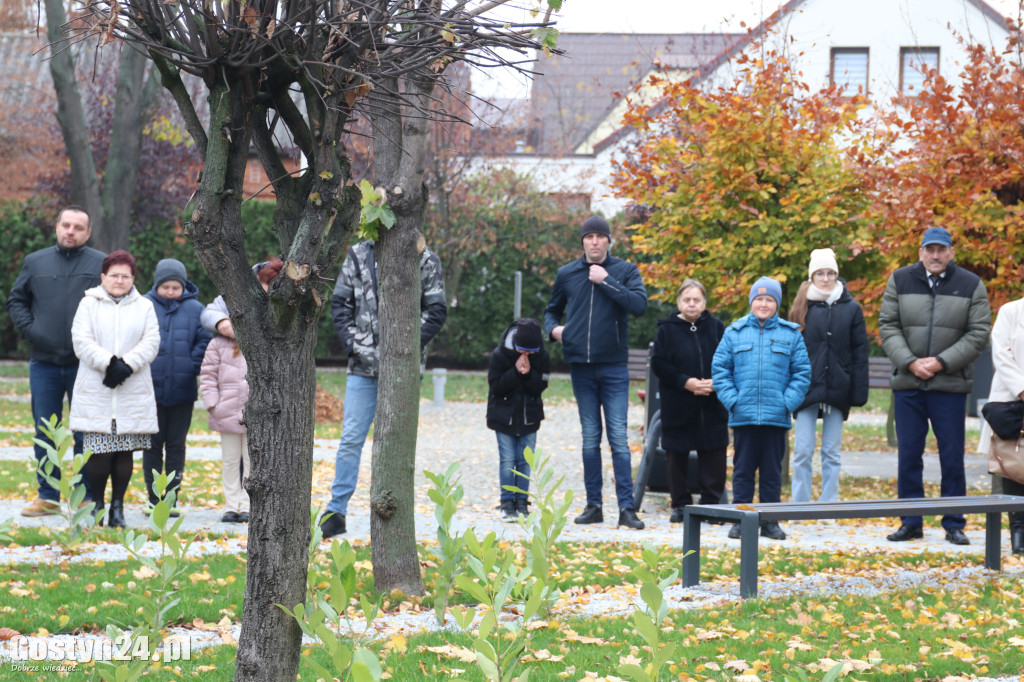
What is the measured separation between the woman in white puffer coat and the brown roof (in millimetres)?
26193

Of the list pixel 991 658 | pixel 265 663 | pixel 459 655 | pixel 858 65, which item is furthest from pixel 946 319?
pixel 858 65

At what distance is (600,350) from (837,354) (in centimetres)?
186

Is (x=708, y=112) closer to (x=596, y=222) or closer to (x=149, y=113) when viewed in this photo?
(x=596, y=222)

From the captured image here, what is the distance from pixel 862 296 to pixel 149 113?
40.2 feet

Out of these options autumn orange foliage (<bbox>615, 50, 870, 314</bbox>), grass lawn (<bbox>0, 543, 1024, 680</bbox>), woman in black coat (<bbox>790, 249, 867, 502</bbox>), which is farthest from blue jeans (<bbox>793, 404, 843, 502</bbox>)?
autumn orange foliage (<bbox>615, 50, 870, 314</bbox>)

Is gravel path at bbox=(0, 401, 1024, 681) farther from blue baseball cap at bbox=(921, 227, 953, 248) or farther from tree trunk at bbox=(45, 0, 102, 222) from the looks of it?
tree trunk at bbox=(45, 0, 102, 222)

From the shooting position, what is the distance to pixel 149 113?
1758 cm

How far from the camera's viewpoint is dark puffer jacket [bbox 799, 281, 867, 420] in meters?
8.16

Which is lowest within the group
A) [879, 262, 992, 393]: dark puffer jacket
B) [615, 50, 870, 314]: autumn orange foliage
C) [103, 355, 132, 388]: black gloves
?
[103, 355, 132, 388]: black gloves

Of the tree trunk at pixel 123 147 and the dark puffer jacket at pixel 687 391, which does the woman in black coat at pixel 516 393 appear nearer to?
the dark puffer jacket at pixel 687 391

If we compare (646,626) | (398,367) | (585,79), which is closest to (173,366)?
(398,367)

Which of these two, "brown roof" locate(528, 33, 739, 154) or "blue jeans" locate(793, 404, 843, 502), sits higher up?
"brown roof" locate(528, 33, 739, 154)

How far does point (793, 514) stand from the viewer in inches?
229

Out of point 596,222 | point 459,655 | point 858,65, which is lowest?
point 459,655
